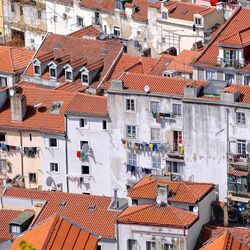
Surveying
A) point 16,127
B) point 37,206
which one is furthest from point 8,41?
point 37,206

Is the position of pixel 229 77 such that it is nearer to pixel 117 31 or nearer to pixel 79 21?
pixel 117 31

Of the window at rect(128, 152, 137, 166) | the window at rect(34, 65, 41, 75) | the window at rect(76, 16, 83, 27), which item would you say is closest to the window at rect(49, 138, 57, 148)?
the window at rect(128, 152, 137, 166)

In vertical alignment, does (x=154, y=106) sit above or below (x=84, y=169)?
above

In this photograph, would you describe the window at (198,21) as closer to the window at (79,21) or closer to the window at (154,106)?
the window at (79,21)

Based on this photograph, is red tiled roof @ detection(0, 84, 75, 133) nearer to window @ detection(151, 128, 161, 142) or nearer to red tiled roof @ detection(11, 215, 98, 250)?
window @ detection(151, 128, 161, 142)

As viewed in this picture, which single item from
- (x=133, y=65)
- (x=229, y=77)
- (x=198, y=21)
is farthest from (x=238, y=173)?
(x=198, y=21)

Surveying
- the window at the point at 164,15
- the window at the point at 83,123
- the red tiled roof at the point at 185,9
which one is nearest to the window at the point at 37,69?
the window at the point at 83,123

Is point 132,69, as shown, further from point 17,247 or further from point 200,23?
point 17,247

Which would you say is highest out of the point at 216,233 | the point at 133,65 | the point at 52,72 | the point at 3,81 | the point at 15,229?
the point at 133,65
